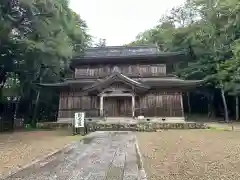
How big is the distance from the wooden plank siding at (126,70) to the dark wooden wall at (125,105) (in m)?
2.89

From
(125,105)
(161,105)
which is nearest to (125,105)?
(125,105)

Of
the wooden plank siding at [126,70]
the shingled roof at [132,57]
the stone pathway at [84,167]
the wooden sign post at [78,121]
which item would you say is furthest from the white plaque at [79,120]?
the shingled roof at [132,57]

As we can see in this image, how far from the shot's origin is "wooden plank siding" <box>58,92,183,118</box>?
78.9 feet

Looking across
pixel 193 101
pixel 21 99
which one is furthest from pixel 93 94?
pixel 193 101

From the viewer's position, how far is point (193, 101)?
40.3 metres

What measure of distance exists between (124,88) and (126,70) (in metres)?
3.45

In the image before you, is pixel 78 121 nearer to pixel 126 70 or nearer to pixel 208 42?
pixel 126 70

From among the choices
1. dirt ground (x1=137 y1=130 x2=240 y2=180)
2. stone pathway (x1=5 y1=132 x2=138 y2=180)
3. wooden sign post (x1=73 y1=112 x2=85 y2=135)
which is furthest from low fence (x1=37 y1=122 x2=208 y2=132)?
stone pathway (x1=5 y1=132 x2=138 y2=180)

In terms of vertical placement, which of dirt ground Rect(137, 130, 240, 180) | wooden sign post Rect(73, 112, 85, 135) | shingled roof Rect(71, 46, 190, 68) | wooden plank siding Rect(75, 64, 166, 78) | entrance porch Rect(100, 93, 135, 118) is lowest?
dirt ground Rect(137, 130, 240, 180)

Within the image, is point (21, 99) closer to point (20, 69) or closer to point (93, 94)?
point (20, 69)

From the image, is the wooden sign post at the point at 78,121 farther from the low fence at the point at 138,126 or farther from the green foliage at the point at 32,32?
the green foliage at the point at 32,32

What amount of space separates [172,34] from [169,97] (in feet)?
53.6

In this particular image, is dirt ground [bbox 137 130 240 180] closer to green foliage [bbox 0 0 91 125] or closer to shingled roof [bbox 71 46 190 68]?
green foliage [bbox 0 0 91 125]

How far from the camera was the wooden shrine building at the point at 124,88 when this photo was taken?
23.9 metres
